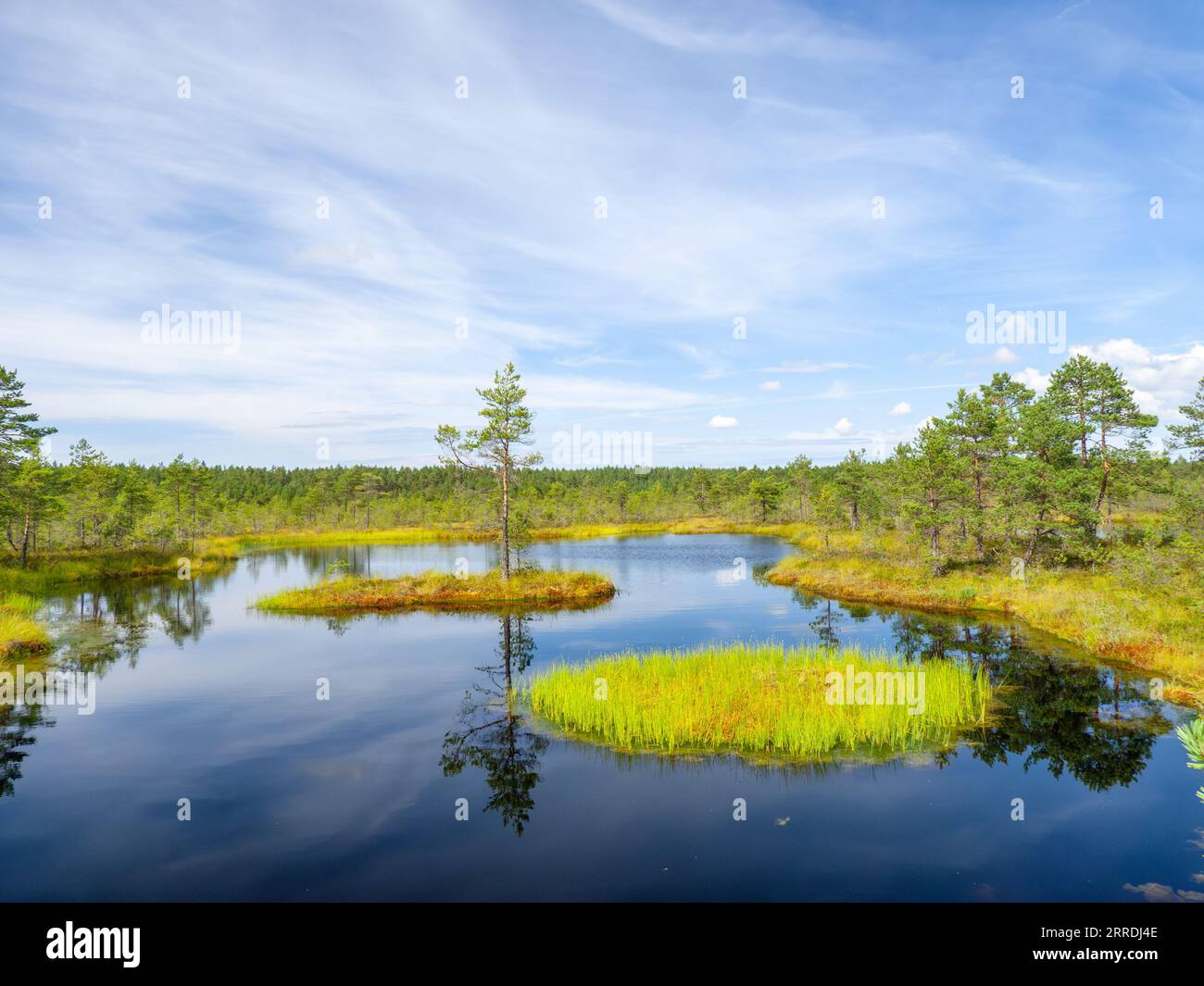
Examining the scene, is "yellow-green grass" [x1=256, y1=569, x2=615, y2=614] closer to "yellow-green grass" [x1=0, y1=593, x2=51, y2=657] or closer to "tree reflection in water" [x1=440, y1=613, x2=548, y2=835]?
"yellow-green grass" [x1=0, y1=593, x2=51, y2=657]

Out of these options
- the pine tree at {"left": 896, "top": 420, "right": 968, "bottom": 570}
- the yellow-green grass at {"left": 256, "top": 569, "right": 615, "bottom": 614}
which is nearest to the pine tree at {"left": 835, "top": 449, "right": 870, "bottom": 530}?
the pine tree at {"left": 896, "top": 420, "right": 968, "bottom": 570}

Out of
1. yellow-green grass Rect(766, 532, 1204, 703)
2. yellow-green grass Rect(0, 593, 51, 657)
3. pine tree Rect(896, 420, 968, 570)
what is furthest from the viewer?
pine tree Rect(896, 420, 968, 570)

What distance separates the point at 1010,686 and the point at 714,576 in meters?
33.9

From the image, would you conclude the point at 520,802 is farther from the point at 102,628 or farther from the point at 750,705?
the point at 102,628

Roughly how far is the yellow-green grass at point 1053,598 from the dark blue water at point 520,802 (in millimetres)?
2058

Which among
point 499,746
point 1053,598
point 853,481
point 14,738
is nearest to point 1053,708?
point 1053,598

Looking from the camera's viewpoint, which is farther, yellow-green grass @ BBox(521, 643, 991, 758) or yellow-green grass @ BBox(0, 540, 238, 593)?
yellow-green grass @ BBox(0, 540, 238, 593)

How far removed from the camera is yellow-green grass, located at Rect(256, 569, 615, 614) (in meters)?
44.5

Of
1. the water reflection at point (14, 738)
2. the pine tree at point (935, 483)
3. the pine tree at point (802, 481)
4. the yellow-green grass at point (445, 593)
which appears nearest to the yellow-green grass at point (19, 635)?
the water reflection at point (14, 738)

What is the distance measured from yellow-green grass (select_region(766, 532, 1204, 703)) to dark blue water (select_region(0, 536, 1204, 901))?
2058mm

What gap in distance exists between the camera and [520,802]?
15961mm

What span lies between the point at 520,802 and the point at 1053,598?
33.7 m

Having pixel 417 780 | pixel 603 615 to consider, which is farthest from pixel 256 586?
pixel 417 780
